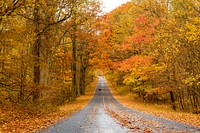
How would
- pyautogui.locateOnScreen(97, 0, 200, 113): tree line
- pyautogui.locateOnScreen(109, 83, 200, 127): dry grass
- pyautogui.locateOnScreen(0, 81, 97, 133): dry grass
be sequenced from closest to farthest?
pyautogui.locateOnScreen(0, 81, 97, 133): dry grass, pyautogui.locateOnScreen(109, 83, 200, 127): dry grass, pyautogui.locateOnScreen(97, 0, 200, 113): tree line

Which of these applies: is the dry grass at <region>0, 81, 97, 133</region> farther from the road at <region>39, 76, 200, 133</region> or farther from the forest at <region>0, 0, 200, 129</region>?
the forest at <region>0, 0, 200, 129</region>

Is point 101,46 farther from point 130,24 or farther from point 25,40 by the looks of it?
point 25,40

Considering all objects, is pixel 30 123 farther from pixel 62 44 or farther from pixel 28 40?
pixel 62 44

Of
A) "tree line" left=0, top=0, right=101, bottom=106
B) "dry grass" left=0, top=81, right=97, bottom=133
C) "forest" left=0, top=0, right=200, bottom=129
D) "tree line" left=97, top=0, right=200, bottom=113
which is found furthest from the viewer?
"tree line" left=97, top=0, right=200, bottom=113

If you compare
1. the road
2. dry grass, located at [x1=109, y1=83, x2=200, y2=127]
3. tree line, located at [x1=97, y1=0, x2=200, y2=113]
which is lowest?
dry grass, located at [x1=109, y1=83, x2=200, y2=127]

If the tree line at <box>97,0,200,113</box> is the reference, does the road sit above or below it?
below

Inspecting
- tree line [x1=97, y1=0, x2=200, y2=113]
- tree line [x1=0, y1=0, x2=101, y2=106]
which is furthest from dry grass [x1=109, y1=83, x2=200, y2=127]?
tree line [x1=0, y1=0, x2=101, y2=106]

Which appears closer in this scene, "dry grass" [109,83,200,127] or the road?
the road

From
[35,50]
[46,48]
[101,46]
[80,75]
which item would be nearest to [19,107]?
[35,50]

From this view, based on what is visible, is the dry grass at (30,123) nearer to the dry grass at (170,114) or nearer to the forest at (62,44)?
the forest at (62,44)

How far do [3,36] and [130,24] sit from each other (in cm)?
2916

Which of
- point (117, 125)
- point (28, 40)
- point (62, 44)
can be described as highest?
point (62, 44)

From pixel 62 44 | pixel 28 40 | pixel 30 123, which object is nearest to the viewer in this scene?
pixel 30 123

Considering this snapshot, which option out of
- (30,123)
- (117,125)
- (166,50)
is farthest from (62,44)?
(117,125)
